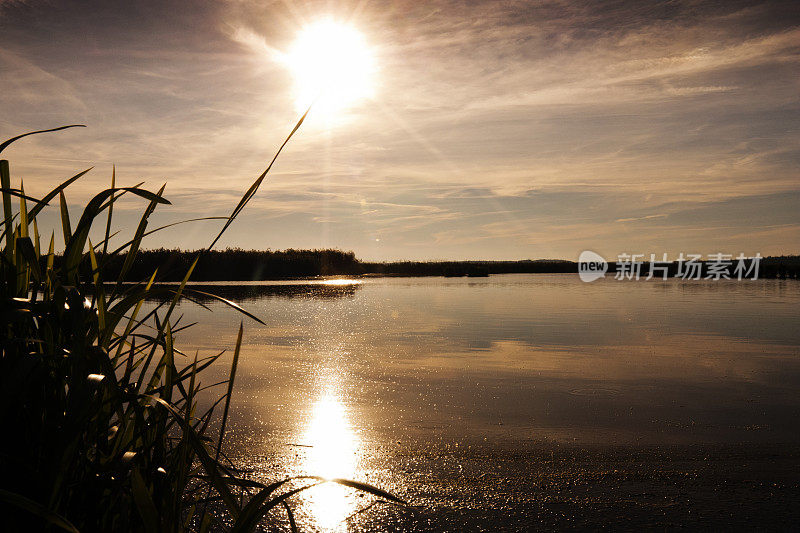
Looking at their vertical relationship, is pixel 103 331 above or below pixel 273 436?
above

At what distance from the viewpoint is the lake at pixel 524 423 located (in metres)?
3.41

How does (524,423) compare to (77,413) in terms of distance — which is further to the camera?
(524,423)

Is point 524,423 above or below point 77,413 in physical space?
below

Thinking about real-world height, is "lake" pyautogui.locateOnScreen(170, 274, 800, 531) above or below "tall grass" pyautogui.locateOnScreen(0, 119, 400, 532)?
below

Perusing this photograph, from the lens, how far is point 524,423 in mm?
5008

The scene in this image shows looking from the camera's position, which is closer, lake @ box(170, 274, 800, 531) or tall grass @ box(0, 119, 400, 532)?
tall grass @ box(0, 119, 400, 532)

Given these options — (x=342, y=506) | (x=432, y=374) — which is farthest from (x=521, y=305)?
(x=342, y=506)

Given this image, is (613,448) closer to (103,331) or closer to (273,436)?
(273,436)

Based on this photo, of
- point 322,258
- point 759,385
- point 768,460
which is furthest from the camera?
point 322,258

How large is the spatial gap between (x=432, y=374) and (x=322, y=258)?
3370 cm

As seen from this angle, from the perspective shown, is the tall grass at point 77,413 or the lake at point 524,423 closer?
the tall grass at point 77,413

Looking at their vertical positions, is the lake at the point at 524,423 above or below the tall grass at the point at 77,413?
below

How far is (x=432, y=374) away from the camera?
702cm

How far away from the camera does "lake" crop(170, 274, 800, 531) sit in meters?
3.41
